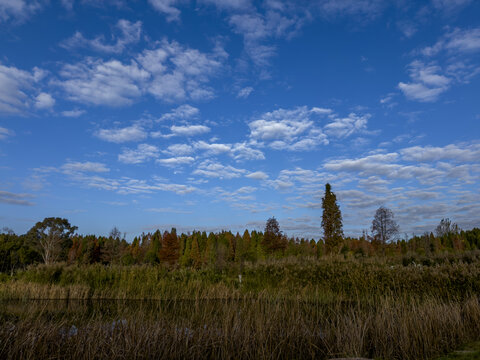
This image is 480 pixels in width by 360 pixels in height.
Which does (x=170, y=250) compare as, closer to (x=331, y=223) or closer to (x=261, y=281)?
(x=331, y=223)

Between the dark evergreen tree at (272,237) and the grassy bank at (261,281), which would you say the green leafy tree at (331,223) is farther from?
the grassy bank at (261,281)

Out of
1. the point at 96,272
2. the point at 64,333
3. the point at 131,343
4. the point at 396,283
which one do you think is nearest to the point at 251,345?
the point at 131,343

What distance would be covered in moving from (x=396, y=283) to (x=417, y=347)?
761 cm

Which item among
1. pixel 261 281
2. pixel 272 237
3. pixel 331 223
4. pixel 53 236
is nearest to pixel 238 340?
pixel 261 281

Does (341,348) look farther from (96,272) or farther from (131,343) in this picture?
(96,272)

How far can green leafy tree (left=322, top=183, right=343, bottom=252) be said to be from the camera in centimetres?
3869

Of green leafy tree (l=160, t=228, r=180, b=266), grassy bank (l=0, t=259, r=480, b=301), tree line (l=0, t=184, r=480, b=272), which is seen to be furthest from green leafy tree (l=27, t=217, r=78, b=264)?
grassy bank (l=0, t=259, r=480, b=301)

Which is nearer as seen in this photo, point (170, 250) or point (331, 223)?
point (331, 223)

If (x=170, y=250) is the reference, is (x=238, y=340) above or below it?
below

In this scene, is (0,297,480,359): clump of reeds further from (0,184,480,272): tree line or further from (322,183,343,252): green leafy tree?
(322,183,343,252): green leafy tree

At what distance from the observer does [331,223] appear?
127ft

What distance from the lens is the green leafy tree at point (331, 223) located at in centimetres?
3869

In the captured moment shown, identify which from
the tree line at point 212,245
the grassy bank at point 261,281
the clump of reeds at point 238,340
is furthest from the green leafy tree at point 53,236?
the clump of reeds at point 238,340

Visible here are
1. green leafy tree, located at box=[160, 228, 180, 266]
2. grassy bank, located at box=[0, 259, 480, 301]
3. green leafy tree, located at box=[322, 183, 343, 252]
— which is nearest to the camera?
grassy bank, located at box=[0, 259, 480, 301]
